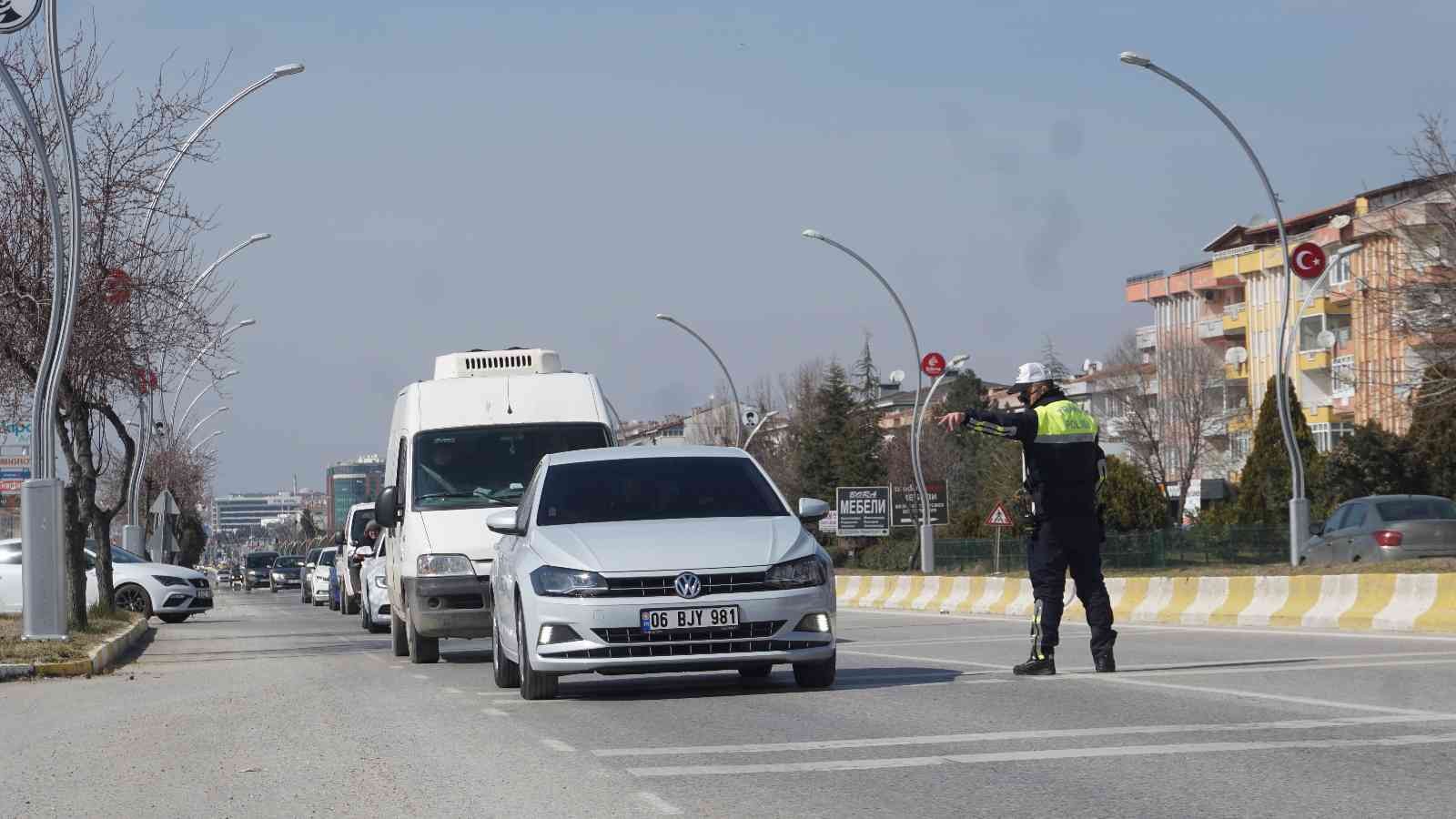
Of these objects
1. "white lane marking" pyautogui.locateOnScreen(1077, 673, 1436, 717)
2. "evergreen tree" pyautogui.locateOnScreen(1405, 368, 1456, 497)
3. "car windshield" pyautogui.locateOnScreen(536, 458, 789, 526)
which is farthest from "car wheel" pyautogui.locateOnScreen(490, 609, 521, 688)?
"evergreen tree" pyautogui.locateOnScreen(1405, 368, 1456, 497)

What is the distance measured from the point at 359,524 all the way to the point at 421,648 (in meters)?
19.3

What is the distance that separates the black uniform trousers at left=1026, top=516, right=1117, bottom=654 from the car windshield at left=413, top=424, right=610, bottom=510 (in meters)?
5.94

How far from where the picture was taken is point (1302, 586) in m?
21.0

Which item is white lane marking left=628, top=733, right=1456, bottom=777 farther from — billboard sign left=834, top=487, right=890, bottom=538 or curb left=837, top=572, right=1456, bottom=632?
billboard sign left=834, top=487, right=890, bottom=538

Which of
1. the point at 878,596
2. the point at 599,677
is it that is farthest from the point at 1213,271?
the point at 599,677

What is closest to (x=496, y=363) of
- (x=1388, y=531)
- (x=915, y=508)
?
(x=1388, y=531)

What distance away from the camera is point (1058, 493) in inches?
507

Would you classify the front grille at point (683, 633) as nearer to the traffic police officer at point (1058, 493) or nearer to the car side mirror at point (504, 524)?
the car side mirror at point (504, 524)

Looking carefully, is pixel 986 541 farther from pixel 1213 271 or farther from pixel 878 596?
pixel 1213 271

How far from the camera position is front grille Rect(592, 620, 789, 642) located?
11711 millimetres

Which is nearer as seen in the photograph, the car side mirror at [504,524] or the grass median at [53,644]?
the car side mirror at [504,524]

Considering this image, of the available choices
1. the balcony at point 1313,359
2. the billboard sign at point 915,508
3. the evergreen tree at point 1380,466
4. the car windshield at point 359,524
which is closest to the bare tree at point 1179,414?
the balcony at point 1313,359

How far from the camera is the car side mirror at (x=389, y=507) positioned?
1808 cm

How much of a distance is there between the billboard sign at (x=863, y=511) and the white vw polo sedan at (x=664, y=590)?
179 ft
